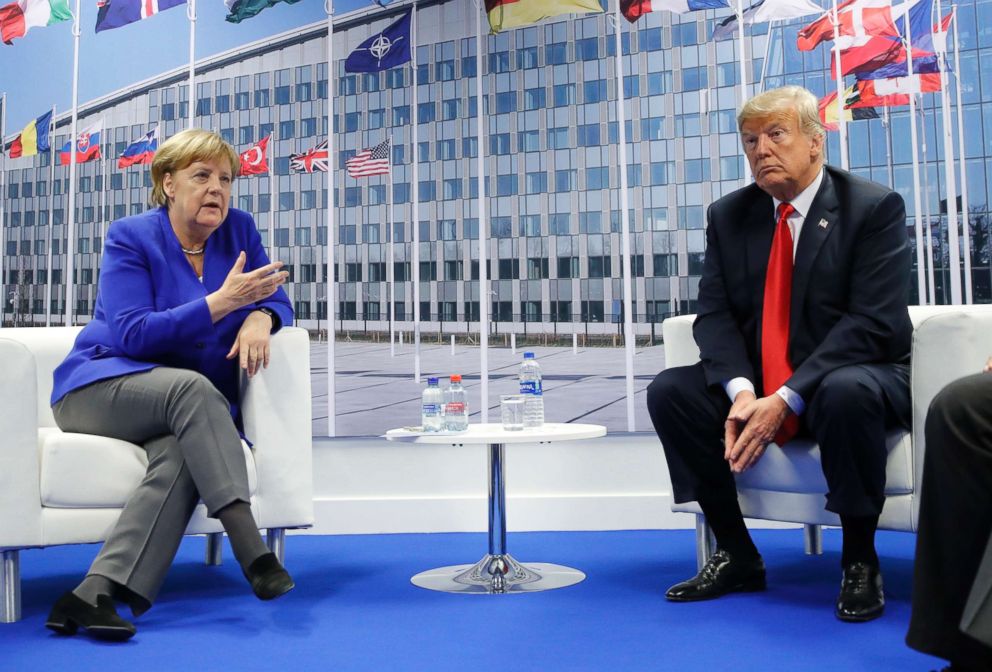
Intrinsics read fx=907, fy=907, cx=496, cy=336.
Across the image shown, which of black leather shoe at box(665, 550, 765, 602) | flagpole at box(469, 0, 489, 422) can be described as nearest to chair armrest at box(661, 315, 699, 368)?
black leather shoe at box(665, 550, 765, 602)

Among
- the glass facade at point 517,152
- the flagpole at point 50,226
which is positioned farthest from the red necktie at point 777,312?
the flagpole at point 50,226

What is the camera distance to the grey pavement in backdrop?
4254 millimetres

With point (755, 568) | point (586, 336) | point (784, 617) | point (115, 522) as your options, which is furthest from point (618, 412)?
point (115, 522)

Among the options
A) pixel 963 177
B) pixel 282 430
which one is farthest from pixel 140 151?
pixel 963 177

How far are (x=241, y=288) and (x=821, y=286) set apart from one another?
1.43 meters

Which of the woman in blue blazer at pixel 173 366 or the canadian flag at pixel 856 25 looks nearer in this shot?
the woman in blue blazer at pixel 173 366

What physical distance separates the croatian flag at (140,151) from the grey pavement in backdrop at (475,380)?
1.52m

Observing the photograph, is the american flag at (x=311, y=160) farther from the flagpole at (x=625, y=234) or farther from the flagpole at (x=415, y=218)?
the flagpole at (x=625, y=234)

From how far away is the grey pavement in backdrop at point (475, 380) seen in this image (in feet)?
14.0

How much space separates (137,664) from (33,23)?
3977 millimetres

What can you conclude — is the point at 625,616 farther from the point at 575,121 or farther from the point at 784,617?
the point at 575,121

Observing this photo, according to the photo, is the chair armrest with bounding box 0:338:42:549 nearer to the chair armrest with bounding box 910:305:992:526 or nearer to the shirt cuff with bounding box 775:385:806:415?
the shirt cuff with bounding box 775:385:806:415

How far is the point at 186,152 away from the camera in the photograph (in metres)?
2.39

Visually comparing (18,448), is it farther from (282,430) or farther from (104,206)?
(104,206)
